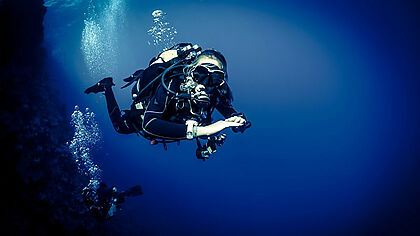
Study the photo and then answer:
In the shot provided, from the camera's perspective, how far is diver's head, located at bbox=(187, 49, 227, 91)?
168 centimetres

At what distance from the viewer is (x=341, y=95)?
44.3 m

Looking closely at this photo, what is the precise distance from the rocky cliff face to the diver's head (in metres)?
6.14

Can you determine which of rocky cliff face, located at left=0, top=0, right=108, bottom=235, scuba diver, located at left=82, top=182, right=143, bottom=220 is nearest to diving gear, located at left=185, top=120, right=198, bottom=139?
scuba diver, located at left=82, top=182, right=143, bottom=220

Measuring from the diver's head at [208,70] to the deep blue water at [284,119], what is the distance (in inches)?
432

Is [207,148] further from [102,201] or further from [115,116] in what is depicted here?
[115,116]

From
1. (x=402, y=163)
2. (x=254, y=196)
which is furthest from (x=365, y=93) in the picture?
(x=254, y=196)

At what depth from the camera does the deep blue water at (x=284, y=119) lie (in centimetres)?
1869

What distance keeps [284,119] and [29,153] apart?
185 feet

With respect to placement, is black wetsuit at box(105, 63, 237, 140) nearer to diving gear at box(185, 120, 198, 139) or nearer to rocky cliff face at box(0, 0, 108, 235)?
diving gear at box(185, 120, 198, 139)

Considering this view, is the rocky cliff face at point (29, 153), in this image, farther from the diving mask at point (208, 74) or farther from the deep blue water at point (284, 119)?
the diving mask at point (208, 74)

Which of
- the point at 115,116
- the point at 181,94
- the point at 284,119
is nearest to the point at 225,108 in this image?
the point at 181,94

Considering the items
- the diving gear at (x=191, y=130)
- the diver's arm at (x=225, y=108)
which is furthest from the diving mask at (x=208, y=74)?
the diver's arm at (x=225, y=108)

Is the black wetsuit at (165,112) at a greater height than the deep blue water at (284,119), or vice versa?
the deep blue water at (284,119)

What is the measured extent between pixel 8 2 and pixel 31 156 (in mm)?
5487
